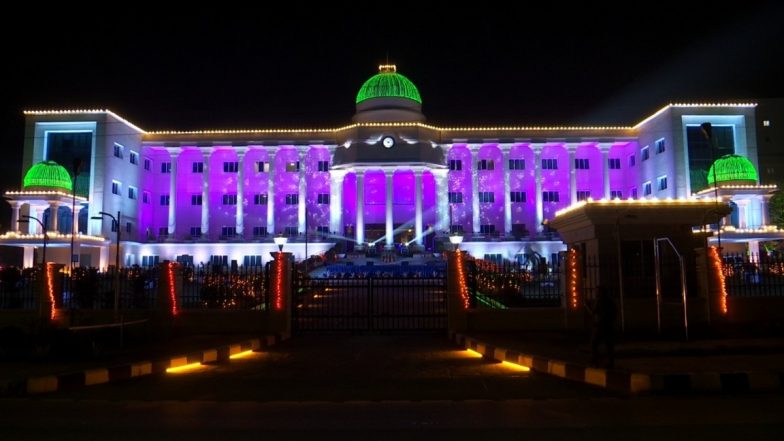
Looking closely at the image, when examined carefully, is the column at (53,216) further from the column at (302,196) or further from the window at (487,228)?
the window at (487,228)

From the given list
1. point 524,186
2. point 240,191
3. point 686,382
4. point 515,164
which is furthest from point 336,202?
point 686,382

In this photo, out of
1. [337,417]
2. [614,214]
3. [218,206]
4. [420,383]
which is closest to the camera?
[337,417]

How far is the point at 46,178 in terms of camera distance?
4866cm

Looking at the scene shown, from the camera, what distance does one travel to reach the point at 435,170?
58406 mm

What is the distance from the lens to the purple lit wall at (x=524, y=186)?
61969 mm

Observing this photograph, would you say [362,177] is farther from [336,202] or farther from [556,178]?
[556,178]

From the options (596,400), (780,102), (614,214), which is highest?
(780,102)

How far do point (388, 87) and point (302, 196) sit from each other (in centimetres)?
1386

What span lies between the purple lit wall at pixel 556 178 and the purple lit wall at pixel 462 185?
24.3ft

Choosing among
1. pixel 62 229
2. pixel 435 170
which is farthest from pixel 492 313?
pixel 62 229

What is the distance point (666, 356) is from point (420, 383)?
16.3 ft

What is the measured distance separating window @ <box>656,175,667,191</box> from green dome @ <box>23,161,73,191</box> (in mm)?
50327

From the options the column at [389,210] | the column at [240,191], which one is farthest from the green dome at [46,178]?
the column at [389,210]

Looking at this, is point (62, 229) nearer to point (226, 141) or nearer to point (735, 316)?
point (226, 141)
